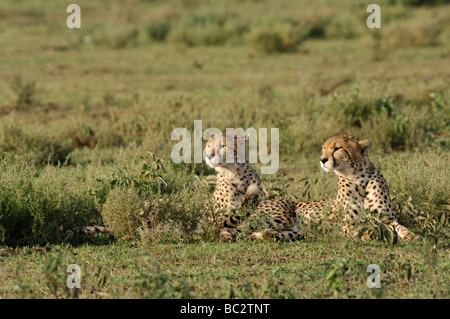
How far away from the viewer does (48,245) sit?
245 inches

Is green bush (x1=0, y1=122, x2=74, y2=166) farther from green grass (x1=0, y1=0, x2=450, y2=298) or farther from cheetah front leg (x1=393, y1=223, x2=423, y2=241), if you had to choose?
cheetah front leg (x1=393, y1=223, x2=423, y2=241)

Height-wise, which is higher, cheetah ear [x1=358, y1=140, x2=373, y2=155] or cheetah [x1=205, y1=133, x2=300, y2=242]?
cheetah ear [x1=358, y1=140, x2=373, y2=155]

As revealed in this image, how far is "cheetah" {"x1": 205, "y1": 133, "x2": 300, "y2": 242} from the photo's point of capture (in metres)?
6.36

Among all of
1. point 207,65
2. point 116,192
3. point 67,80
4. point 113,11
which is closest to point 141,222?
point 116,192

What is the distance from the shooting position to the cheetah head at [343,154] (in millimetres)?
6012

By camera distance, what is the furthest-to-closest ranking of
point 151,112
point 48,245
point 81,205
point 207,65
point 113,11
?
point 113,11 < point 207,65 < point 151,112 < point 81,205 < point 48,245

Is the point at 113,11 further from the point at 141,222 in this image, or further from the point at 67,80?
the point at 141,222

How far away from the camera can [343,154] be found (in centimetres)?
604

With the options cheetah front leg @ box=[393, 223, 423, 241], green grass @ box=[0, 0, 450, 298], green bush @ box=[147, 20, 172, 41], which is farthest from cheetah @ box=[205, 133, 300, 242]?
green bush @ box=[147, 20, 172, 41]

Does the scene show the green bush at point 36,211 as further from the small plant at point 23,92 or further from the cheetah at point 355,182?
the small plant at point 23,92

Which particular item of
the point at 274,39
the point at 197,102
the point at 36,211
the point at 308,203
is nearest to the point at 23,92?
the point at 197,102

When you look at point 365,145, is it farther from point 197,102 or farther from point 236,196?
point 197,102

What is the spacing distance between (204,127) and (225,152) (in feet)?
14.4
